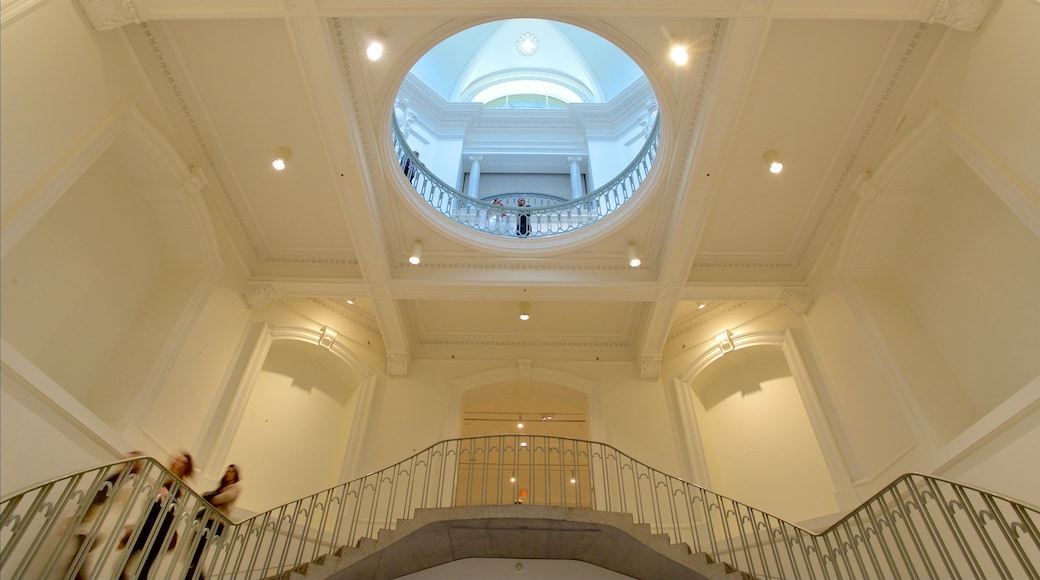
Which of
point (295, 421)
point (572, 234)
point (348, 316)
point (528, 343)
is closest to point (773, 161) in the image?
point (572, 234)

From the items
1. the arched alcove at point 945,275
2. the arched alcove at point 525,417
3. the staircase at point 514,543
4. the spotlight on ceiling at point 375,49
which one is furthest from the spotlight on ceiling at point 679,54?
the arched alcove at point 525,417

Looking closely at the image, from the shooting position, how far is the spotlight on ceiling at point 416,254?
8.30 meters

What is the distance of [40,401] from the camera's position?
4.71m

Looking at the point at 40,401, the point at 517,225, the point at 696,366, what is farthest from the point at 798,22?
the point at 40,401

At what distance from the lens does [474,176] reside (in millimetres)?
12883

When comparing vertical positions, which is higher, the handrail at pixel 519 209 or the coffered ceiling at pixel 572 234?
the handrail at pixel 519 209

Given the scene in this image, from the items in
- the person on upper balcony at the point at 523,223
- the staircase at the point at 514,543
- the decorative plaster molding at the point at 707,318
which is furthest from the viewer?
the decorative plaster molding at the point at 707,318

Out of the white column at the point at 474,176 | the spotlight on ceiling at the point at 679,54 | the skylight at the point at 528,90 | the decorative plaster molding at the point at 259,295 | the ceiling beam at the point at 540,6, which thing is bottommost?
the decorative plaster molding at the point at 259,295

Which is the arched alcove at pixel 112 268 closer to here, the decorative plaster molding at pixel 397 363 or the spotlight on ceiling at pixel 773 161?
the decorative plaster molding at pixel 397 363

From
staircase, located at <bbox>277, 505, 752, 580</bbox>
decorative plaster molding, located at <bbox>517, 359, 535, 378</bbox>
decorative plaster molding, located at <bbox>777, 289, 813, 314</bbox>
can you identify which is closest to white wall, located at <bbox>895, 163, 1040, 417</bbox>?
decorative plaster molding, located at <bbox>777, 289, 813, 314</bbox>

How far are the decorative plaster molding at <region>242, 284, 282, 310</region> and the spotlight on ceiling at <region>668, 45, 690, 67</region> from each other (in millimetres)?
6481

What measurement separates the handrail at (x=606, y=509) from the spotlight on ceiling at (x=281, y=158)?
3.73m

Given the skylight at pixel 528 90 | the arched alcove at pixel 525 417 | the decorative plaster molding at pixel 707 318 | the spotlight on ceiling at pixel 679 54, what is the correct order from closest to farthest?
the spotlight on ceiling at pixel 679 54
the decorative plaster molding at pixel 707 318
the arched alcove at pixel 525 417
the skylight at pixel 528 90

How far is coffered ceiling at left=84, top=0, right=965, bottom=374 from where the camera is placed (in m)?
5.67
